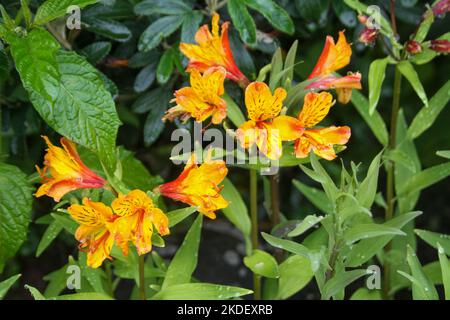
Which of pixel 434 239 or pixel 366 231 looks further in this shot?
pixel 434 239

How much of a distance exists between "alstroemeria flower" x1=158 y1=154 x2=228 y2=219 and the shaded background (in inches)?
17.6

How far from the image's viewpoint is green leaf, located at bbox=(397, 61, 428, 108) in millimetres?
1489

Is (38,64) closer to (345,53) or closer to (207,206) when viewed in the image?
(207,206)

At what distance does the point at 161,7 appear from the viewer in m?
1.65

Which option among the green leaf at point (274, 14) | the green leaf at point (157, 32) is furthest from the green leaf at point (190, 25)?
the green leaf at point (274, 14)

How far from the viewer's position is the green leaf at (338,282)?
139 centimetres

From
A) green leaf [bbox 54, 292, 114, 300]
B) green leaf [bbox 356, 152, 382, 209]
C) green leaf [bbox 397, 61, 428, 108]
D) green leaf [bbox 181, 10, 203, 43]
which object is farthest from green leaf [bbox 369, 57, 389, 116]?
green leaf [bbox 54, 292, 114, 300]

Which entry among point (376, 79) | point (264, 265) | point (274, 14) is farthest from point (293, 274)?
point (274, 14)

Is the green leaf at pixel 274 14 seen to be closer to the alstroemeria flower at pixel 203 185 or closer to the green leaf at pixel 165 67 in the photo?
the green leaf at pixel 165 67

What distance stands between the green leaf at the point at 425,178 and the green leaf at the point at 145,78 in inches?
23.7

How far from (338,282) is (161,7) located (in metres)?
0.68

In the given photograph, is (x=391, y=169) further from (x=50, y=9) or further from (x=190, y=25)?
(x=50, y=9)
